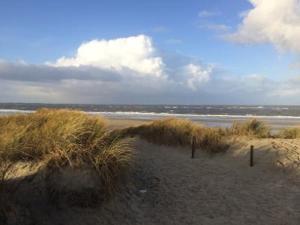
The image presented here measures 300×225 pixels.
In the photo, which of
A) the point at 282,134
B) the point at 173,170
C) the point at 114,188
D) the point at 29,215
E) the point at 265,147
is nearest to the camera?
the point at 29,215

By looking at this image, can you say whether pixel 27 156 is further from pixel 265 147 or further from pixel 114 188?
pixel 265 147

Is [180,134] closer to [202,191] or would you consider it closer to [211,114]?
[202,191]

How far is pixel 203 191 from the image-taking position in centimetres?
1172

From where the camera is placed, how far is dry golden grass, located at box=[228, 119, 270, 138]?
17700 mm

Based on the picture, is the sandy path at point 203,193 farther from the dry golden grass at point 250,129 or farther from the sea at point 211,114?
the sea at point 211,114

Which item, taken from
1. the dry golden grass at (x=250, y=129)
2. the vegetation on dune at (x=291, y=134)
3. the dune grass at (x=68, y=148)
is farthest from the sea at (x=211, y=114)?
the dune grass at (x=68, y=148)

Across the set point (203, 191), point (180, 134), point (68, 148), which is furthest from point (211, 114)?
point (68, 148)

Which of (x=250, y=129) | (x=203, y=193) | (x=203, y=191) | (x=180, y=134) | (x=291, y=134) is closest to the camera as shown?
(x=203, y=193)

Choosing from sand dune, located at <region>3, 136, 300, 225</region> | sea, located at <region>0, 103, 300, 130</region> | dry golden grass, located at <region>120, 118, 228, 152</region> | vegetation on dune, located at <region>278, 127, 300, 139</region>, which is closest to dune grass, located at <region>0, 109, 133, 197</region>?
sand dune, located at <region>3, 136, 300, 225</region>

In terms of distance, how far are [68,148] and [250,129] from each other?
32.9ft

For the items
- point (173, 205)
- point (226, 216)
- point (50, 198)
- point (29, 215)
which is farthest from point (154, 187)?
point (29, 215)

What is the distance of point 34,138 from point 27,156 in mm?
523

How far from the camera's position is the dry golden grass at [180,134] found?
51.8 ft

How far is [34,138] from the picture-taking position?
431 inches
